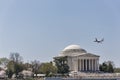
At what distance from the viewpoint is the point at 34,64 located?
142000mm

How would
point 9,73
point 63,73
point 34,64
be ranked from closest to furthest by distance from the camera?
point 9,73 → point 63,73 → point 34,64

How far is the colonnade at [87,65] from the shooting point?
147 metres

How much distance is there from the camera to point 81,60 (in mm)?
147750

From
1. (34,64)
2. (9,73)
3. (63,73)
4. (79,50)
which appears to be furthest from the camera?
(79,50)

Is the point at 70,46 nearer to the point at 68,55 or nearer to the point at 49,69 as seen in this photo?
the point at 68,55

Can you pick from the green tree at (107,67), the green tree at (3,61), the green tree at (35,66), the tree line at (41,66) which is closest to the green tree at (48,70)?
the tree line at (41,66)

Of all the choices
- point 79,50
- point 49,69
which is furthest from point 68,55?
point 49,69

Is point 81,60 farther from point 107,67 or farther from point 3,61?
point 3,61

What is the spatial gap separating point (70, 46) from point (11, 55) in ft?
85.3

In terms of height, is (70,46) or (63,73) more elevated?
(70,46)

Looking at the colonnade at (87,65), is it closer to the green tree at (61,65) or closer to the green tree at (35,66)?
the green tree at (61,65)

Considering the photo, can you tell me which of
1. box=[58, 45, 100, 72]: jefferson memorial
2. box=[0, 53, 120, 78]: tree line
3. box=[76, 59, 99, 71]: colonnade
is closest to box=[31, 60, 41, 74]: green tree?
box=[0, 53, 120, 78]: tree line

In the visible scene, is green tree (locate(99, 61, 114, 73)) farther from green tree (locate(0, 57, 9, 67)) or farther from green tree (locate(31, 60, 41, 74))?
green tree (locate(0, 57, 9, 67))

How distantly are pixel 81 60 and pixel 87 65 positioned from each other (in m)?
2.75
